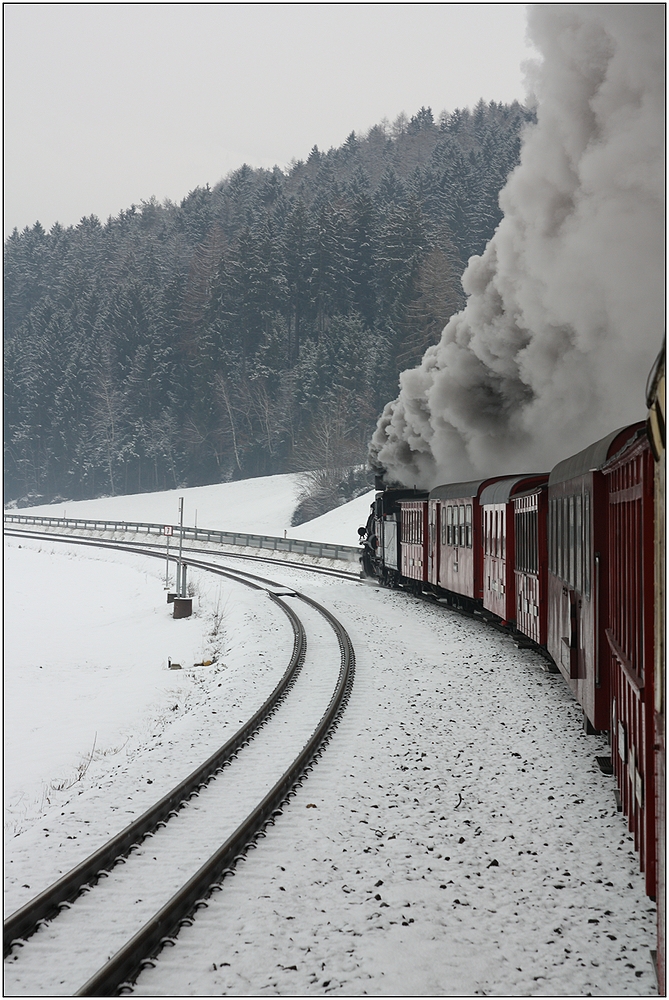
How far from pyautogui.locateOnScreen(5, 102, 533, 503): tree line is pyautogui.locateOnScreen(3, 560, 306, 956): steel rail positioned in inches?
2141

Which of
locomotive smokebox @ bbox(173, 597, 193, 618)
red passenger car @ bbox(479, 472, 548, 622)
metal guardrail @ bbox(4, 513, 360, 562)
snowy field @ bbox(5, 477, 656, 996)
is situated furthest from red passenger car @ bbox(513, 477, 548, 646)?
metal guardrail @ bbox(4, 513, 360, 562)

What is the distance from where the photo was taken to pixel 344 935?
18.2 ft

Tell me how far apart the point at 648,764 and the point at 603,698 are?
3.10 meters

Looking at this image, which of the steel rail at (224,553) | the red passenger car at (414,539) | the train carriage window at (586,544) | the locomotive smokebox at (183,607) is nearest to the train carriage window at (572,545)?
the train carriage window at (586,544)

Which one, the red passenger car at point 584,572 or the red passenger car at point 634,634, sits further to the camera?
the red passenger car at point 584,572

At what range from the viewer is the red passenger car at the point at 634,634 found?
16.4 ft

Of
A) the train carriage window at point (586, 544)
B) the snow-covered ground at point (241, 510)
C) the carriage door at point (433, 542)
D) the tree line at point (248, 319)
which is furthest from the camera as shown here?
the tree line at point (248, 319)

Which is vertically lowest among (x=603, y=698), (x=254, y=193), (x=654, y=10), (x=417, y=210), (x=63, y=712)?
(x=63, y=712)

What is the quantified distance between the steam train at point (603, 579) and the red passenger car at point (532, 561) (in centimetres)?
2

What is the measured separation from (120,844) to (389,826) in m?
2.27

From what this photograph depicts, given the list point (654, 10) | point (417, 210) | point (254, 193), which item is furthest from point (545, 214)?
point (254, 193)

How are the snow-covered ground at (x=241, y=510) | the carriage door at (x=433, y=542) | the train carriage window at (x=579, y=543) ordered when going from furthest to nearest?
the snow-covered ground at (x=241, y=510) < the carriage door at (x=433, y=542) < the train carriage window at (x=579, y=543)

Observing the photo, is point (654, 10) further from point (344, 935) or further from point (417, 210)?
point (417, 210)

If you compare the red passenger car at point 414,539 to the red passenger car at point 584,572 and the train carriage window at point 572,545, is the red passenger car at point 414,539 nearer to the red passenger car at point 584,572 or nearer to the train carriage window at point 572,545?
the red passenger car at point 584,572
